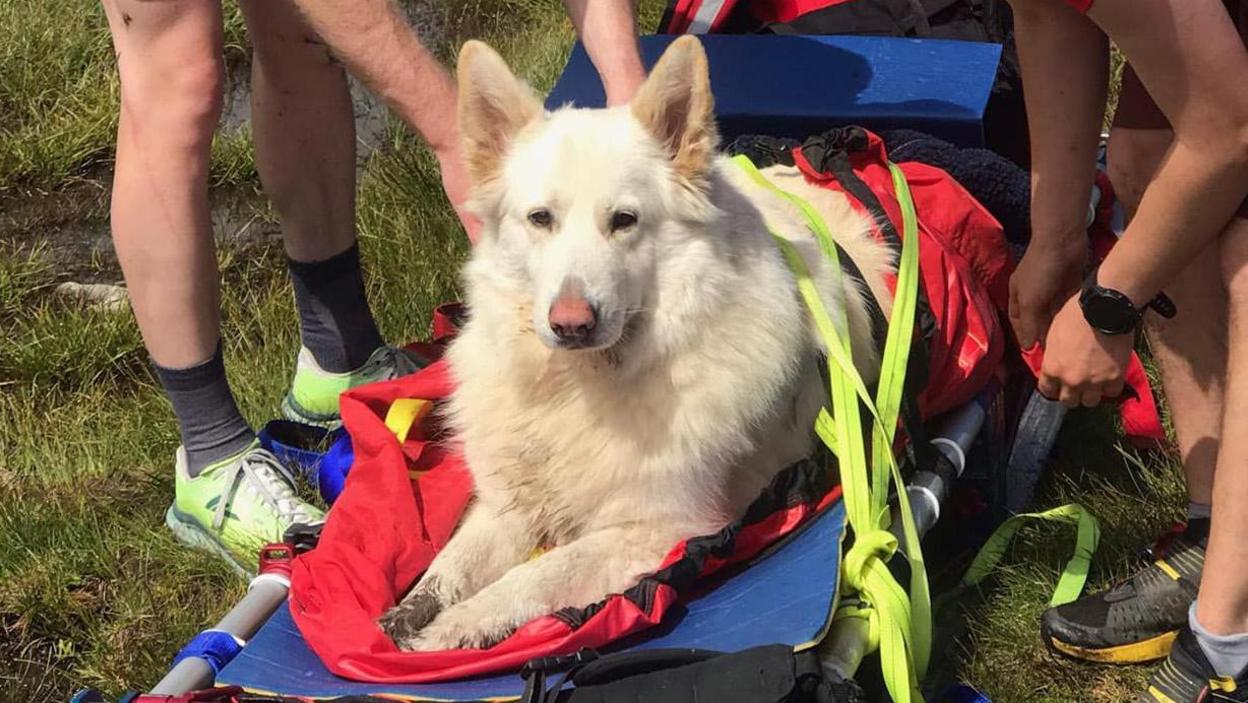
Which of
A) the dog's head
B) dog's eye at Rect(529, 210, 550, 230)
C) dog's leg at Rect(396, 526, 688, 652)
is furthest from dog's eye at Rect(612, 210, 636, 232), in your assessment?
dog's leg at Rect(396, 526, 688, 652)

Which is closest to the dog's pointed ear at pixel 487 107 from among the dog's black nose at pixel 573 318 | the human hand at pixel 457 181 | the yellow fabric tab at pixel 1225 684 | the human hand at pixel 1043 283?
the human hand at pixel 457 181

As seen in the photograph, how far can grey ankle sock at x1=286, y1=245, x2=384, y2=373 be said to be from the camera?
337 cm

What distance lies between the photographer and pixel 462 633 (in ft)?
7.43

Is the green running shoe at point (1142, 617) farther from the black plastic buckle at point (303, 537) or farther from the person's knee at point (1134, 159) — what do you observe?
the black plastic buckle at point (303, 537)

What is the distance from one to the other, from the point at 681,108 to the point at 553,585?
94 centimetres

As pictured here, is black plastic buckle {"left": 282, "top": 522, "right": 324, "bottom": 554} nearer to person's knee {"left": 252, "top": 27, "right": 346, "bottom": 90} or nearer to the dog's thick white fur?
the dog's thick white fur

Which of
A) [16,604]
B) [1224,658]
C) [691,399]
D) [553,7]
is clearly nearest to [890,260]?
[691,399]

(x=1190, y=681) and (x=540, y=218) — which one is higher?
(x=540, y=218)

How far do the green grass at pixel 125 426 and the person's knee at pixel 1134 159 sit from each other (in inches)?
33.1

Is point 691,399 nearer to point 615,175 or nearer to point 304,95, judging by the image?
point 615,175

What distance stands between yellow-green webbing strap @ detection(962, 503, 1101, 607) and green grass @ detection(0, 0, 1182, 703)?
0.16 feet

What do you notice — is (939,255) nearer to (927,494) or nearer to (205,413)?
(927,494)

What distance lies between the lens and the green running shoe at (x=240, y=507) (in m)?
2.89

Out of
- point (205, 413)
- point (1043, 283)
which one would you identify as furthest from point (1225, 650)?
point (205, 413)
